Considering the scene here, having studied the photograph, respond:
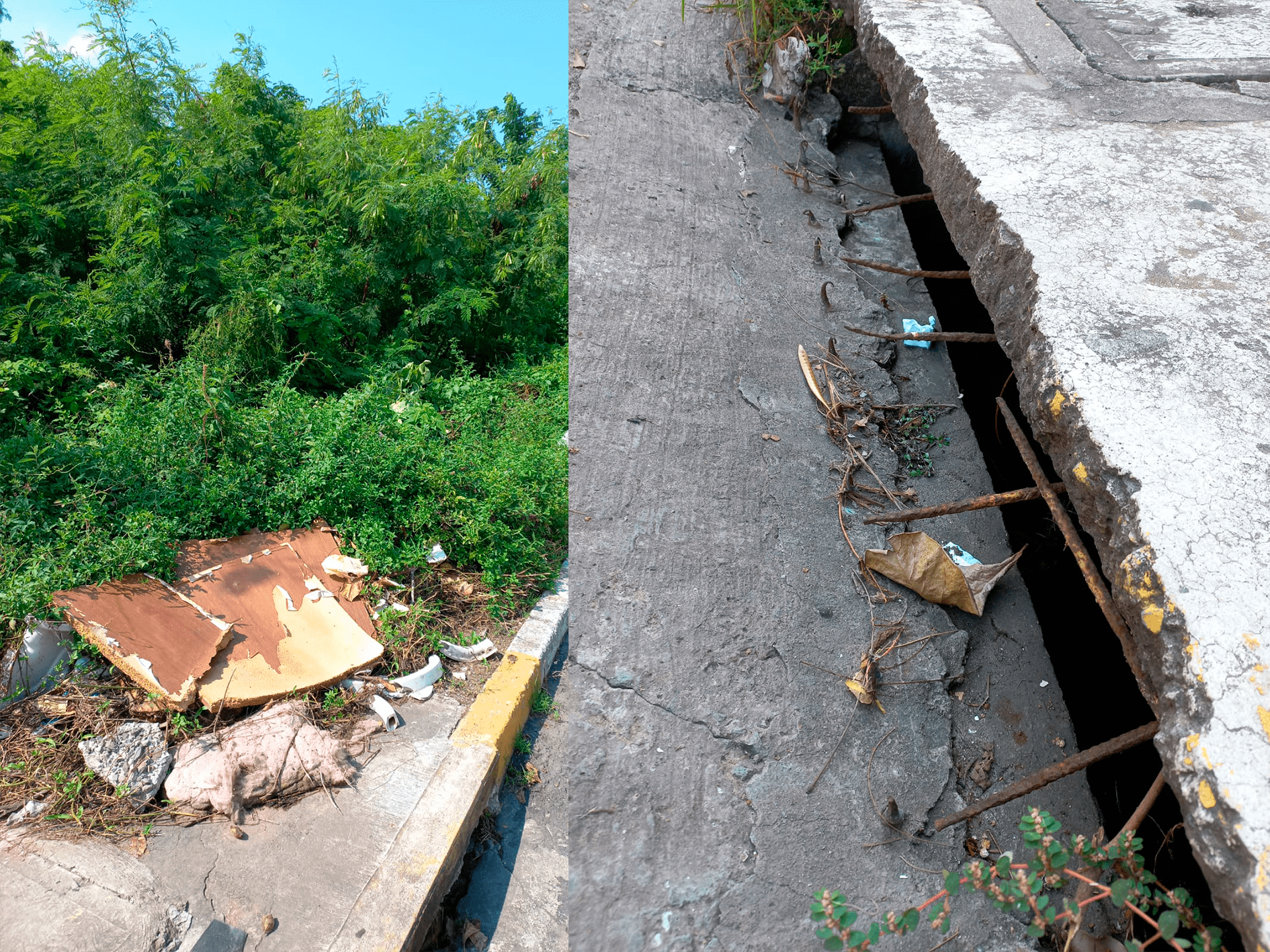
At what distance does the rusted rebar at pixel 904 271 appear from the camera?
2240 mm

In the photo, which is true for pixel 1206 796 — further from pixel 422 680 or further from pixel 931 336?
pixel 422 680

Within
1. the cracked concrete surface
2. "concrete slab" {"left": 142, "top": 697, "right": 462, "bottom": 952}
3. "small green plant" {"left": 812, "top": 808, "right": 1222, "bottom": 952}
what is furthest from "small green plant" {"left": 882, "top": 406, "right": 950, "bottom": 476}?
"concrete slab" {"left": 142, "top": 697, "right": 462, "bottom": 952}

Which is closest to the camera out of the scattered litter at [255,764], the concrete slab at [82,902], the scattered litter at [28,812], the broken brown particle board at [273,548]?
the concrete slab at [82,902]

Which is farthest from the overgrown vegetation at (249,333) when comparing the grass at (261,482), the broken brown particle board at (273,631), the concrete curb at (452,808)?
the concrete curb at (452,808)

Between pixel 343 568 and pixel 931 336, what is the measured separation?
9.70 ft

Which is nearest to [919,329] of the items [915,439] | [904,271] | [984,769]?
[904,271]

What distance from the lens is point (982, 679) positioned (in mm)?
1706

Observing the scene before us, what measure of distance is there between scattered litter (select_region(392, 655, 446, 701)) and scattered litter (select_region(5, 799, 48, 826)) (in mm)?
1328

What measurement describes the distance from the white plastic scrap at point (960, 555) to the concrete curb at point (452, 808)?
135 centimetres

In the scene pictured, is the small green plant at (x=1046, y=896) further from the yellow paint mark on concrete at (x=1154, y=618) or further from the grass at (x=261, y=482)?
the grass at (x=261, y=482)

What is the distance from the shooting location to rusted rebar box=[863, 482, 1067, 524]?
167 centimetres

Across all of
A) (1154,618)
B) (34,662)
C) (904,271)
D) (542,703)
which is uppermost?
(904,271)

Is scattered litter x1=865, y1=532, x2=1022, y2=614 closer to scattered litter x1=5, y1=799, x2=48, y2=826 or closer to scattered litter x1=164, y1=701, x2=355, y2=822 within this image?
scattered litter x1=164, y1=701, x2=355, y2=822

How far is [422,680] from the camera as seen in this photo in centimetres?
346
